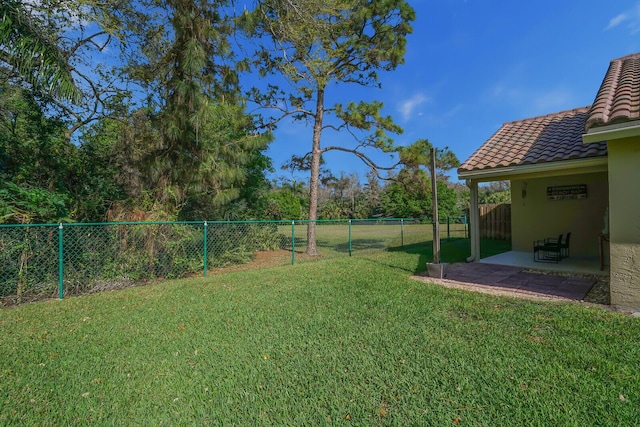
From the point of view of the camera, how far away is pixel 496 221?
13.6 m

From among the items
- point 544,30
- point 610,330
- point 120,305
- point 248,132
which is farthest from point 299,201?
point 610,330

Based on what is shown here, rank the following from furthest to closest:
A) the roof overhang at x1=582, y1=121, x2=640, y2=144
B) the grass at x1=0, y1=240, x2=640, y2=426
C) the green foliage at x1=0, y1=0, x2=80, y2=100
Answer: the green foliage at x1=0, y1=0, x2=80, y2=100
the roof overhang at x1=582, y1=121, x2=640, y2=144
the grass at x1=0, y1=240, x2=640, y2=426

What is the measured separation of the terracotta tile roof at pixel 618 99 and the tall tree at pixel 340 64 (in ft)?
18.8

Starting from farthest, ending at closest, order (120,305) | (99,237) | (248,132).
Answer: (248,132)
(99,237)
(120,305)

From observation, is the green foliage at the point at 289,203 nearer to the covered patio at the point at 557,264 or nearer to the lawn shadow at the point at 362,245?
the lawn shadow at the point at 362,245

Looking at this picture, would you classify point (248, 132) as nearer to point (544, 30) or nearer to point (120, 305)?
point (120, 305)

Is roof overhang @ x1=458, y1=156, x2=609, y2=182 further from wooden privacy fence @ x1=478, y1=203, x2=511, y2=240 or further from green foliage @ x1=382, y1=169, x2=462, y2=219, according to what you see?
green foliage @ x1=382, y1=169, x2=462, y2=219

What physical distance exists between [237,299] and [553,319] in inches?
180

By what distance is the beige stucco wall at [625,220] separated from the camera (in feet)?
13.3

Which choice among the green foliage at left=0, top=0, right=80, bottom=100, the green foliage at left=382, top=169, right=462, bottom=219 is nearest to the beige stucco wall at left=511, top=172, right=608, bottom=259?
the green foliage at left=0, top=0, right=80, bottom=100

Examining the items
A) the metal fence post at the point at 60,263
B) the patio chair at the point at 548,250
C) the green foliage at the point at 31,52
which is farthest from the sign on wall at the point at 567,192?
the metal fence post at the point at 60,263

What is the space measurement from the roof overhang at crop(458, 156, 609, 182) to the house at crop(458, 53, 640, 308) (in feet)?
0.05

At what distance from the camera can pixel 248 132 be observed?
1066cm

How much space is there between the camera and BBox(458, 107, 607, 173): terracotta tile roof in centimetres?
588
